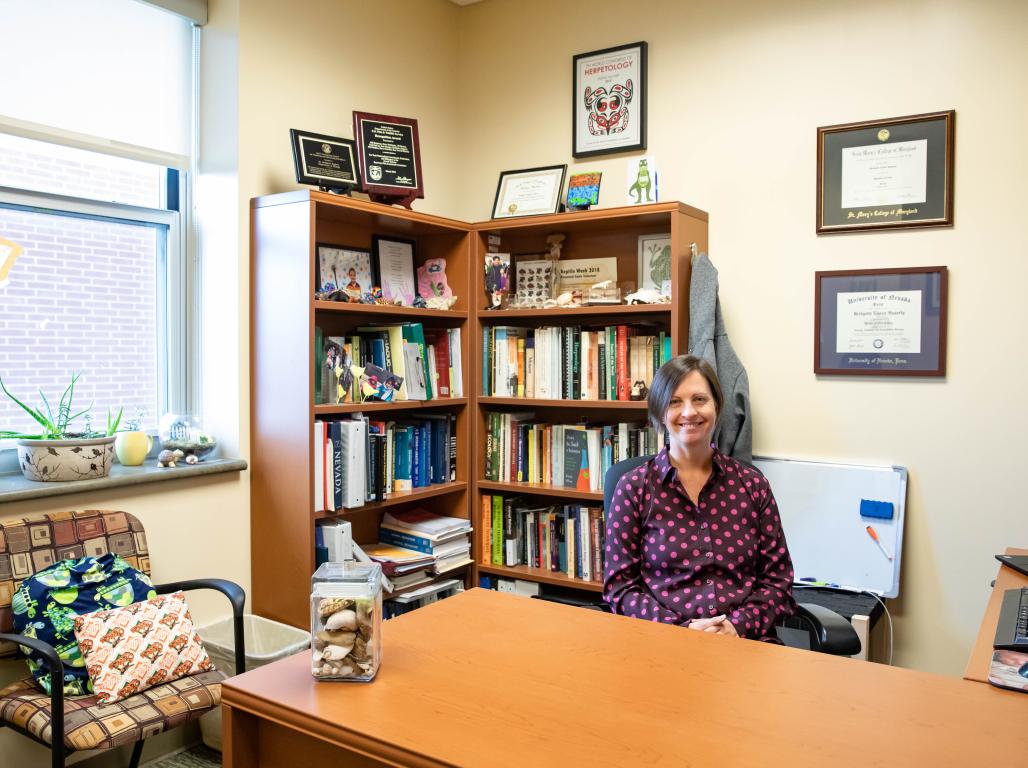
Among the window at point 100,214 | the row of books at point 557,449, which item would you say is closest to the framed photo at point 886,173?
the row of books at point 557,449

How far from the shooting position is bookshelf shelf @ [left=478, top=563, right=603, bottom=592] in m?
3.22

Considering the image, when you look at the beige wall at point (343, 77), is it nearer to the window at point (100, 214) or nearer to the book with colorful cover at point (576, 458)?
the window at point (100, 214)

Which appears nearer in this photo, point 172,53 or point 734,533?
point 734,533

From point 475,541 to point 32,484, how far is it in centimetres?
168

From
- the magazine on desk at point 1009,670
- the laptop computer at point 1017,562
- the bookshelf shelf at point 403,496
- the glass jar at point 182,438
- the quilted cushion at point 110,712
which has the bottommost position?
the quilted cushion at point 110,712

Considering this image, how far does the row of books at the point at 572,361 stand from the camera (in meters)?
3.14

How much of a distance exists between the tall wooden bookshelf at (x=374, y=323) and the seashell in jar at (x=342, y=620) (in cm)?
140

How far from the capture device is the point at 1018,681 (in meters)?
1.44

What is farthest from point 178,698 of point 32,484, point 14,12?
point 14,12

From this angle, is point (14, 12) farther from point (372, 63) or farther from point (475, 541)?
point (475, 541)

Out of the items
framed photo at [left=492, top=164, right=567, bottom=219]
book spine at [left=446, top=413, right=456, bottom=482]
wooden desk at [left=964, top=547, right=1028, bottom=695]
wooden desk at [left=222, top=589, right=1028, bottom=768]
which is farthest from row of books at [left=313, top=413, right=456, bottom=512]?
wooden desk at [left=964, top=547, right=1028, bottom=695]

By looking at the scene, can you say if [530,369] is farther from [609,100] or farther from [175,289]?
[175,289]

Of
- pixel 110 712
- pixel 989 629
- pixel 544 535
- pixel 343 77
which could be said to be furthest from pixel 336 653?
pixel 343 77

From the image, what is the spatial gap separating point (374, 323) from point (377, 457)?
26.9 inches
